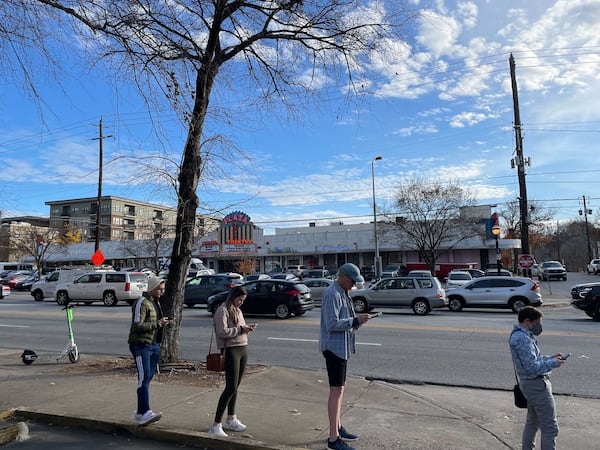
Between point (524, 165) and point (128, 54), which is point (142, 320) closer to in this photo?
point (128, 54)

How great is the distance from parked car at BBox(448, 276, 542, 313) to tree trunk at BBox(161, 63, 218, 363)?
15.1m

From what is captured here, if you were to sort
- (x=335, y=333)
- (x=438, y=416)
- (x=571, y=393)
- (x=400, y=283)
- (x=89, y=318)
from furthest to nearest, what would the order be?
(x=400, y=283) → (x=89, y=318) → (x=571, y=393) → (x=438, y=416) → (x=335, y=333)

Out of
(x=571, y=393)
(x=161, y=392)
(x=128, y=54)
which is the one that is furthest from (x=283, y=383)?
(x=128, y=54)

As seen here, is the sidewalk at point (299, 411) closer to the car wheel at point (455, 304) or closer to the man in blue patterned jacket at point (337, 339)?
the man in blue patterned jacket at point (337, 339)

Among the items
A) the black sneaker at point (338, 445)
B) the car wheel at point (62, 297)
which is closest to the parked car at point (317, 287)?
the car wheel at point (62, 297)

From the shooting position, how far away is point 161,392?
6652 mm

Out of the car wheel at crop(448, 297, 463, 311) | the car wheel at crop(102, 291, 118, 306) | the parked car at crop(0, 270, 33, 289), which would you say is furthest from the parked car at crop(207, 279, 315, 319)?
the parked car at crop(0, 270, 33, 289)

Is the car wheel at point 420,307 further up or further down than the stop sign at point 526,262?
further down

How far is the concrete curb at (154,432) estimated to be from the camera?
15.2 feet

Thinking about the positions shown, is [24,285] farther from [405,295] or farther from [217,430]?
[217,430]

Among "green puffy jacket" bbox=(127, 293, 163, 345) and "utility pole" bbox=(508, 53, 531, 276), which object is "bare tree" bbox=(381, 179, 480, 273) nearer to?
"utility pole" bbox=(508, 53, 531, 276)

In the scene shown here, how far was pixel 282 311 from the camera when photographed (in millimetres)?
17547

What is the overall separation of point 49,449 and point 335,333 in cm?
310

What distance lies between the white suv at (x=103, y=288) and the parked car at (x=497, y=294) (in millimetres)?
15410
